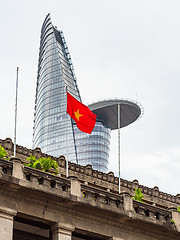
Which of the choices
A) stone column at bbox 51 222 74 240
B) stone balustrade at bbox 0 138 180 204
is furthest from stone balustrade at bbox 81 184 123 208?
stone balustrade at bbox 0 138 180 204

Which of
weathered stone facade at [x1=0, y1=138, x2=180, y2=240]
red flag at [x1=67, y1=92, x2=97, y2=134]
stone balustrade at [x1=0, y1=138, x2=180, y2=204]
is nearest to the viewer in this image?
weathered stone facade at [x1=0, y1=138, x2=180, y2=240]

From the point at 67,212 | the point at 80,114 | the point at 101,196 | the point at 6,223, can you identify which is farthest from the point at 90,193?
the point at 80,114

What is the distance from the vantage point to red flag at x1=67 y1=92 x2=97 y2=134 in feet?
134

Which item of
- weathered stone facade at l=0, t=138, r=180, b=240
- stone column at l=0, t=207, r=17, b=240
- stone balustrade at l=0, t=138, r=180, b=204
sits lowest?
stone column at l=0, t=207, r=17, b=240

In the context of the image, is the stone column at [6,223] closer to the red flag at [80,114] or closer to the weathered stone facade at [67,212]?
the weathered stone facade at [67,212]

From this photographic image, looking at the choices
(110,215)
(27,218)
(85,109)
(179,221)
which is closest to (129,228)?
(110,215)

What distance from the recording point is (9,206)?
99.8ft

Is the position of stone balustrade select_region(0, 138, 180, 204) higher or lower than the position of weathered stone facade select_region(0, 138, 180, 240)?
higher

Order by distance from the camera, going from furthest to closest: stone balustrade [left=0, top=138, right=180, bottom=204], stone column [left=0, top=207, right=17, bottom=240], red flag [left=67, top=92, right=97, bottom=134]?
1. stone balustrade [left=0, top=138, right=180, bottom=204]
2. red flag [left=67, top=92, right=97, bottom=134]
3. stone column [left=0, top=207, right=17, bottom=240]

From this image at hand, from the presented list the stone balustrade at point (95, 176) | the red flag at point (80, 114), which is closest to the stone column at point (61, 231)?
the stone balustrade at point (95, 176)

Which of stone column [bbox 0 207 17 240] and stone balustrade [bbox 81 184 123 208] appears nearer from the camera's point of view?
stone column [bbox 0 207 17 240]

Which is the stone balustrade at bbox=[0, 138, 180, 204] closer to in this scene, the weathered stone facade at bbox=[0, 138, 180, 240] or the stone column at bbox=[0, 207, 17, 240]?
the weathered stone facade at bbox=[0, 138, 180, 240]

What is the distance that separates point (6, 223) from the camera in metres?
29.7

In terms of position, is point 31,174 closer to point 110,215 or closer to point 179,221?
point 110,215
